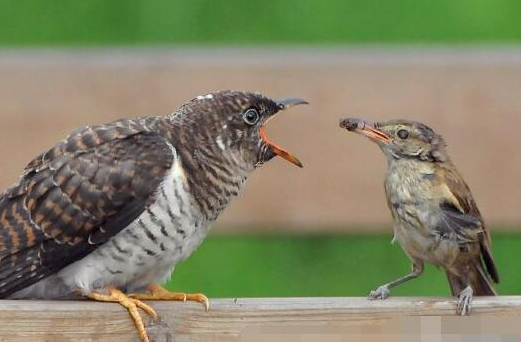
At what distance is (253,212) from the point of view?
457 cm

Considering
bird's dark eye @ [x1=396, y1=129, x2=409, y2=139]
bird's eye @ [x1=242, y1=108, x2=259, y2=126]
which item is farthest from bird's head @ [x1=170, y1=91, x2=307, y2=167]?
bird's dark eye @ [x1=396, y1=129, x2=409, y2=139]

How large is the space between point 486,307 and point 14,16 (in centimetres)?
360

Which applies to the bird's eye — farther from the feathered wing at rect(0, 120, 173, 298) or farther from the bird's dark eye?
the bird's dark eye

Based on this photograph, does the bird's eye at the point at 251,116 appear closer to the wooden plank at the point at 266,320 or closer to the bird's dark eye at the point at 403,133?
the bird's dark eye at the point at 403,133

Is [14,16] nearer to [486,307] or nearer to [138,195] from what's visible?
[138,195]

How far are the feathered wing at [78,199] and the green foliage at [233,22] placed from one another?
2.66m

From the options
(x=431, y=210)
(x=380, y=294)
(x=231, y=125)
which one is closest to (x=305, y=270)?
(x=231, y=125)

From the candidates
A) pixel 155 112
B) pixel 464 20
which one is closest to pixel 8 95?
pixel 155 112

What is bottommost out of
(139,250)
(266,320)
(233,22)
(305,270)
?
(266,320)

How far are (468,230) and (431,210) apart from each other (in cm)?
10

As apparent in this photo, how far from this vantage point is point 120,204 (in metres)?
3.45

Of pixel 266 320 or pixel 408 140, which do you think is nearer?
pixel 266 320

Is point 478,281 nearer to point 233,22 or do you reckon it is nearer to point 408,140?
point 408,140

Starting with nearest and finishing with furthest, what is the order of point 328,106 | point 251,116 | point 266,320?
point 266,320, point 251,116, point 328,106
